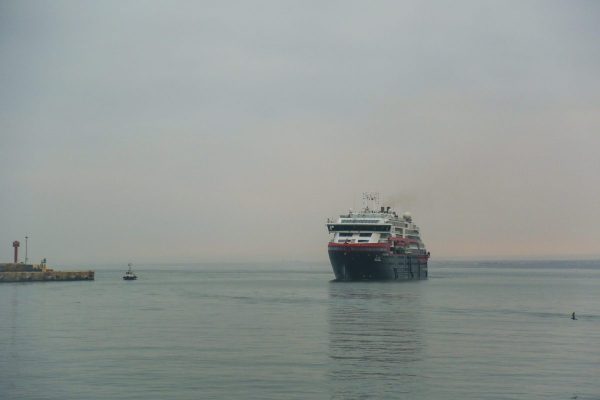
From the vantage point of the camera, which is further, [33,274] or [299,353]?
[33,274]

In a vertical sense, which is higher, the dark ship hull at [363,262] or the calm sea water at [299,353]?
the dark ship hull at [363,262]

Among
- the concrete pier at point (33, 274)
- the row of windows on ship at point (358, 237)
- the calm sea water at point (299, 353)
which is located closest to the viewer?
the calm sea water at point (299, 353)

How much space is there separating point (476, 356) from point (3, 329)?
3544cm

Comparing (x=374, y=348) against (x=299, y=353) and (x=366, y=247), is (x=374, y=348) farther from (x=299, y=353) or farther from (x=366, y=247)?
(x=366, y=247)

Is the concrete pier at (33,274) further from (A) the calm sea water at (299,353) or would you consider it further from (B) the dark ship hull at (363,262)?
(A) the calm sea water at (299,353)

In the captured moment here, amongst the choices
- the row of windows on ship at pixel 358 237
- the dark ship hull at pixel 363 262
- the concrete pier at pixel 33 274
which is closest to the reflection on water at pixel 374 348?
the dark ship hull at pixel 363 262

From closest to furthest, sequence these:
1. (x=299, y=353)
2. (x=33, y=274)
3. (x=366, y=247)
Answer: (x=299, y=353) < (x=366, y=247) < (x=33, y=274)

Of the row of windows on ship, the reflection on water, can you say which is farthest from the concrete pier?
the reflection on water

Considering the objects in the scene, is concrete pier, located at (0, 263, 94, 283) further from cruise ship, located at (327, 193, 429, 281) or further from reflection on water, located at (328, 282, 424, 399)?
reflection on water, located at (328, 282, 424, 399)

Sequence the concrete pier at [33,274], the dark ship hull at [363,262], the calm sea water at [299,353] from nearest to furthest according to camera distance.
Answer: the calm sea water at [299,353] → the dark ship hull at [363,262] → the concrete pier at [33,274]

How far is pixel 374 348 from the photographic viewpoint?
46969 millimetres

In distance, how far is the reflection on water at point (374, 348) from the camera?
35500 millimetres

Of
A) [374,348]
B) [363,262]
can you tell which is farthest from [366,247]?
[374,348]

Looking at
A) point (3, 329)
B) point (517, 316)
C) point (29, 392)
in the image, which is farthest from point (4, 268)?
point (29, 392)
